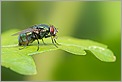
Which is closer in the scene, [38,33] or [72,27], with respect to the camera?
[38,33]

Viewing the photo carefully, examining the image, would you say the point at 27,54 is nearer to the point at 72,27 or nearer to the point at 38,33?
the point at 38,33

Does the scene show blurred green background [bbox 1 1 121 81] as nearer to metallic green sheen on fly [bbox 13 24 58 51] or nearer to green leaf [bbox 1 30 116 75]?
metallic green sheen on fly [bbox 13 24 58 51]

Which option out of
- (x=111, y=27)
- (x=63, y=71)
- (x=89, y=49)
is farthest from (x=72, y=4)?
(x=89, y=49)

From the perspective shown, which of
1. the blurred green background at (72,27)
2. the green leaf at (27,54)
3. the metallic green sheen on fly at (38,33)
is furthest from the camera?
the blurred green background at (72,27)

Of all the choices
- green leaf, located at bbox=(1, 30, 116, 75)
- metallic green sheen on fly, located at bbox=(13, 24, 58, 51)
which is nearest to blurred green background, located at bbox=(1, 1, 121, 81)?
metallic green sheen on fly, located at bbox=(13, 24, 58, 51)

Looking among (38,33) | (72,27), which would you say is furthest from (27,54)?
(72,27)

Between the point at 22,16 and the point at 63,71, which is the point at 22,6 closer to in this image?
the point at 22,16

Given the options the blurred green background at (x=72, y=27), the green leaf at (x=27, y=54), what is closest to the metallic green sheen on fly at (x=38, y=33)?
the green leaf at (x=27, y=54)

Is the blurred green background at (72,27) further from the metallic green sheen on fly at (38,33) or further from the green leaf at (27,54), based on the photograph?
the green leaf at (27,54)
